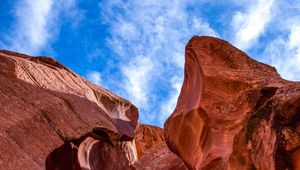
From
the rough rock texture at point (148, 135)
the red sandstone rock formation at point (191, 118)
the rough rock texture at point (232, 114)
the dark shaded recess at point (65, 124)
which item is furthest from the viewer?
the rough rock texture at point (148, 135)

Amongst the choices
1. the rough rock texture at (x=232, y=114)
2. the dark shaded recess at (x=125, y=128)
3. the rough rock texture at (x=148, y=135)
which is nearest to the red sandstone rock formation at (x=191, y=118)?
the rough rock texture at (x=232, y=114)

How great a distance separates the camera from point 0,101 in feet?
38.8

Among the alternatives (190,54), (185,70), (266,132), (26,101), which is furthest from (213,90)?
(26,101)

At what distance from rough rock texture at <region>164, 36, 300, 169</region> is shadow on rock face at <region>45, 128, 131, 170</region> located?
3.30 metres

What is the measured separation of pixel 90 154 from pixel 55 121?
4753 mm

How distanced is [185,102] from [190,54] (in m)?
2.01

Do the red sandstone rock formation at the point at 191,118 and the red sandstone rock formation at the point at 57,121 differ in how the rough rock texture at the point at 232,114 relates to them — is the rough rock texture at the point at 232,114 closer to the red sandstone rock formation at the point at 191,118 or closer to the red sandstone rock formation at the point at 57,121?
the red sandstone rock formation at the point at 191,118

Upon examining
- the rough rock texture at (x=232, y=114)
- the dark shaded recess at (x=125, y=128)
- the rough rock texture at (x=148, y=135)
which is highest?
the rough rock texture at (x=148, y=135)

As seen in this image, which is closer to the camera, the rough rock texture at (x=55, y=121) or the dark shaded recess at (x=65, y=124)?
the rough rock texture at (x=55, y=121)

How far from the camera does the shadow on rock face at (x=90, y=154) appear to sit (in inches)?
589

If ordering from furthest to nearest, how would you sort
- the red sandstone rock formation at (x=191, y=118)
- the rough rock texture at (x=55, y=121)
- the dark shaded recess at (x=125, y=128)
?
the dark shaded recess at (x=125, y=128)
the rough rock texture at (x=55, y=121)
the red sandstone rock formation at (x=191, y=118)

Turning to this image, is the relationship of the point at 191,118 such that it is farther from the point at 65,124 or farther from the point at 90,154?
the point at 90,154

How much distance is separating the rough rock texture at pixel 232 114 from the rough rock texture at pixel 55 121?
3518mm

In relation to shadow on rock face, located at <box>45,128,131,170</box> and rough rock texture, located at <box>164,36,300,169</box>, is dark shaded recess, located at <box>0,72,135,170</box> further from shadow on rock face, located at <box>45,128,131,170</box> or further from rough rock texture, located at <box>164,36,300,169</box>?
rough rock texture, located at <box>164,36,300,169</box>
